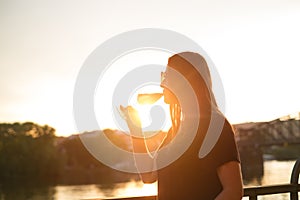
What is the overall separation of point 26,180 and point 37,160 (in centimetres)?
351

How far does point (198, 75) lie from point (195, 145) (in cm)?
29

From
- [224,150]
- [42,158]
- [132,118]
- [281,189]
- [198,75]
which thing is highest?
[198,75]

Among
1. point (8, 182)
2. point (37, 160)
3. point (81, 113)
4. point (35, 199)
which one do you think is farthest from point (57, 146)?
point (81, 113)

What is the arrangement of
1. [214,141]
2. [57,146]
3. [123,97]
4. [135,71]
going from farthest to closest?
1. [57,146]
2. [135,71]
3. [123,97]
4. [214,141]

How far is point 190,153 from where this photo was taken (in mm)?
2105

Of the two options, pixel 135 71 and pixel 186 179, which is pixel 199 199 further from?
pixel 135 71

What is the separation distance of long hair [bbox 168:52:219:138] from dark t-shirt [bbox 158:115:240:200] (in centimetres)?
7

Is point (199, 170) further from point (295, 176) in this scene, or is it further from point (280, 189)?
point (295, 176)

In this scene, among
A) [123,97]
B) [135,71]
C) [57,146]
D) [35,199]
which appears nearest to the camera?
[123,97]

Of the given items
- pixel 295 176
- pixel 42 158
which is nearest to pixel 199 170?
pixel 295 176

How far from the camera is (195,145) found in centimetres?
210

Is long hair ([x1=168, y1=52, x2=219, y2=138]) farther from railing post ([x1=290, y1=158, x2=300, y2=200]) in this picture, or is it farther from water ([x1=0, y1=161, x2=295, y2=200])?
water ([x1=0, y1=161, x2=295, y2=200])

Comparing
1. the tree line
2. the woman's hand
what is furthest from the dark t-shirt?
the tree line

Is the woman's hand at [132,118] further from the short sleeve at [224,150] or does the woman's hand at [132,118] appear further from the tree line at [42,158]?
the tree line at [42,158]
